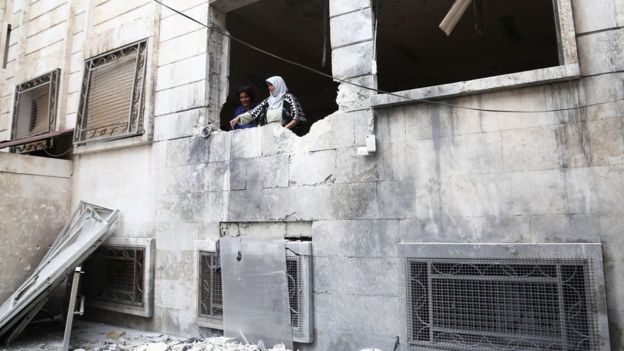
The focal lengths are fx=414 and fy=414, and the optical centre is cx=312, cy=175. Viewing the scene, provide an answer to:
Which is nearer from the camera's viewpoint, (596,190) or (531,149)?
(596,190)

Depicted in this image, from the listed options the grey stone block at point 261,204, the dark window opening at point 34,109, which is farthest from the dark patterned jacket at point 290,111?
the dark window opening at point 34,109

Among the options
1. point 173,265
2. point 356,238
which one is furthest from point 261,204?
point 173,265

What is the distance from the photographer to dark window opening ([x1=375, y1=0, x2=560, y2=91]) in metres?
7.48

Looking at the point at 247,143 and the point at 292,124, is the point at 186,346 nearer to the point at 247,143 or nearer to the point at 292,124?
the point at 247,143

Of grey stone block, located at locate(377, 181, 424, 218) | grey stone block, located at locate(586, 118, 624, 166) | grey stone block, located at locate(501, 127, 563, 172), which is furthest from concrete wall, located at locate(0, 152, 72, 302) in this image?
grey stone block, located at locate(586, 118, 624, 166)

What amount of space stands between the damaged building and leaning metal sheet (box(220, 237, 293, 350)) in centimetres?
3

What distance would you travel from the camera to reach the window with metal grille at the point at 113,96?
7.03 m

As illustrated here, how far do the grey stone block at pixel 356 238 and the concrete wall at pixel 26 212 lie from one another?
17.2 ft

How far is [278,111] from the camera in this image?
19.1ft

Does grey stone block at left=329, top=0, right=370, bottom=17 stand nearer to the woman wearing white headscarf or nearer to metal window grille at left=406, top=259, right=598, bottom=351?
the woman wearing white headscarf

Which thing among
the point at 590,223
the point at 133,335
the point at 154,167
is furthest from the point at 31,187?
the point at 590,223

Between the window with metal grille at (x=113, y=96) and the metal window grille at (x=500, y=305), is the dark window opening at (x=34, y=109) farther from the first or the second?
the metal window grille at (x=500, y=305)

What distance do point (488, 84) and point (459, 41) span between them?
206 inches

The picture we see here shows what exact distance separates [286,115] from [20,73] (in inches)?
282
